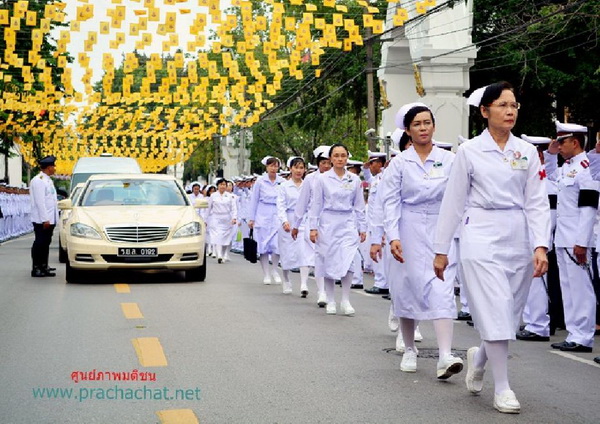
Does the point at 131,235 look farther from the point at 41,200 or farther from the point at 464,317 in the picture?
the point at 464,317

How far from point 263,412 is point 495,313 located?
154 cm

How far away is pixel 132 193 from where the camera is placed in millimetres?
17344

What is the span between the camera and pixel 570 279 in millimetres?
10320

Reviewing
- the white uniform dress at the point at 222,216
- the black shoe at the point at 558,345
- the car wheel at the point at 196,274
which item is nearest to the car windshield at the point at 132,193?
the car wheel at the point at 196,274

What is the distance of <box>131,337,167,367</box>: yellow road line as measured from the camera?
851 cm

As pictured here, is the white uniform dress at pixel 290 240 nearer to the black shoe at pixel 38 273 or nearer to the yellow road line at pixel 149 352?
the black shoe at pixel 38 273

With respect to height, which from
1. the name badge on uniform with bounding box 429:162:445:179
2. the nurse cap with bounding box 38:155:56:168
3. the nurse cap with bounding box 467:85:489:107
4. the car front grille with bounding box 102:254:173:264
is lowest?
the car front grille with bounding box 102:254:173:264

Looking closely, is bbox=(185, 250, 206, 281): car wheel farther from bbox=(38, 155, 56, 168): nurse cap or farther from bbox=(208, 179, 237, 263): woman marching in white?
bbox=(208, 179, 237, 263): woman marching in white

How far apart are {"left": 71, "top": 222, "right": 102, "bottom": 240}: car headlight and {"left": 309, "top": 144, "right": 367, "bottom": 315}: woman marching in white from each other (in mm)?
4214

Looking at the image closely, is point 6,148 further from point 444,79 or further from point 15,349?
point 15,349

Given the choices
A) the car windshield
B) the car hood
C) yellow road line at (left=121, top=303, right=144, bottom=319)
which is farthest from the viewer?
the car windshield

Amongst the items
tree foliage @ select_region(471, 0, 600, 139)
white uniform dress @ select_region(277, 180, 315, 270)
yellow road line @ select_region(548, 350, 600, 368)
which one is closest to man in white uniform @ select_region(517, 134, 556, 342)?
yellow road line @ select_region(548, 350, 600, 368)

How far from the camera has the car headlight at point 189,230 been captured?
52.9 ft

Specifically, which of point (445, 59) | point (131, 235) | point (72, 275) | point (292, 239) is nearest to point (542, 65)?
point (445, 59)
